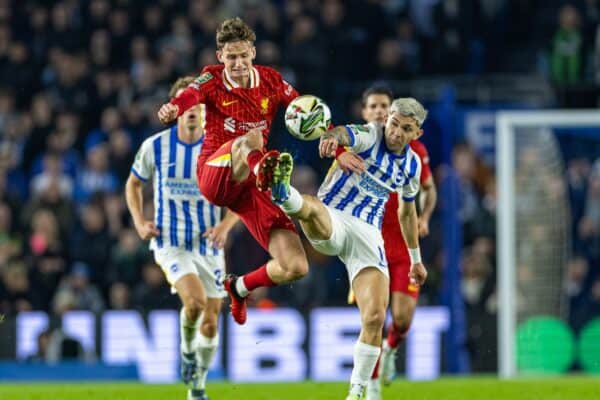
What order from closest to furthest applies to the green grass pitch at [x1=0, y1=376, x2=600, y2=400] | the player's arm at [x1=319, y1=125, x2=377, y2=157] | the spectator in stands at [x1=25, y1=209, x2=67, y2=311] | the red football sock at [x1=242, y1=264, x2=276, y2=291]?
the player's arm at [x1=319, y1=125, x2=377, y2=157] < the red football sock at [x1=242, y1=264, x2=276, y2=291] < the green grass pitch at [x1=0, y1=376, x2=600, y2=400] < the spectator in stands at [x1=25, y1=209, x2=67, y2=311]

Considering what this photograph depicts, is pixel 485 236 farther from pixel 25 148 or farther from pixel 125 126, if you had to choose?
pixel 25 148

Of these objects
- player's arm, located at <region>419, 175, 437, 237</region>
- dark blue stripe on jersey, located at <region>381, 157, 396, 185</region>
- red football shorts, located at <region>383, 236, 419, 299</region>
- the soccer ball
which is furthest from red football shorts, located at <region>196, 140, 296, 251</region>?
player's arm, located at <region>419, 175, 437, 237</region>

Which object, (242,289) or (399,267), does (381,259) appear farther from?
(399,267)

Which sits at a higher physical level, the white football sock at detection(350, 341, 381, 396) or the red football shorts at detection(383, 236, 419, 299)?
the red football shorts at detection(383, 236, 419, 299)

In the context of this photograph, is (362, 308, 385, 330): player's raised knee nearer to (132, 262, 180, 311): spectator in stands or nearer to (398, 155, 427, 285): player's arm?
(398, 155, 427, 285): player's arm

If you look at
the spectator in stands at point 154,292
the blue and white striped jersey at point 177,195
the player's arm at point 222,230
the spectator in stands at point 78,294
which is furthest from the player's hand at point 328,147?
the spectator in stands at point 78,294

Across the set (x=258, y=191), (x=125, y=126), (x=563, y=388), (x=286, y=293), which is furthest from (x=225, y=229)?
(x=125, y=126)

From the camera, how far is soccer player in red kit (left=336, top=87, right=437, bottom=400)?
39.8 feet

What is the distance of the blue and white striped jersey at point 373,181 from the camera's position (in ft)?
34.9

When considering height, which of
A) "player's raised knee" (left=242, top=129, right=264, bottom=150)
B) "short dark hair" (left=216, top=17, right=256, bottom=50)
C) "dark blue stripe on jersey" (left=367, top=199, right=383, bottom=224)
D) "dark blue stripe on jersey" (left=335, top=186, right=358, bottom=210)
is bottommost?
"dark blue stripe on jersey" (left=367, top=199, right=383, bottom=224)

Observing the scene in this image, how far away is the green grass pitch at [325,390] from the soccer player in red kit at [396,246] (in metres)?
0.46

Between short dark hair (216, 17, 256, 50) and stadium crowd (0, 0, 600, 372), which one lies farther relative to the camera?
stadium crowd (0, 0, 600, 372)

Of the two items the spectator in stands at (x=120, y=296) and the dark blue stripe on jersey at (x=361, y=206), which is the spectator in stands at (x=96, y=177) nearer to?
the spectator in stands at (x=120, y=296)

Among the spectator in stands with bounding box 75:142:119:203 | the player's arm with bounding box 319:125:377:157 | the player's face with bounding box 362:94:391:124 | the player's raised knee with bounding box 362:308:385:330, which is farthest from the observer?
the spectator in stands with bounding box 75:142:119:203
